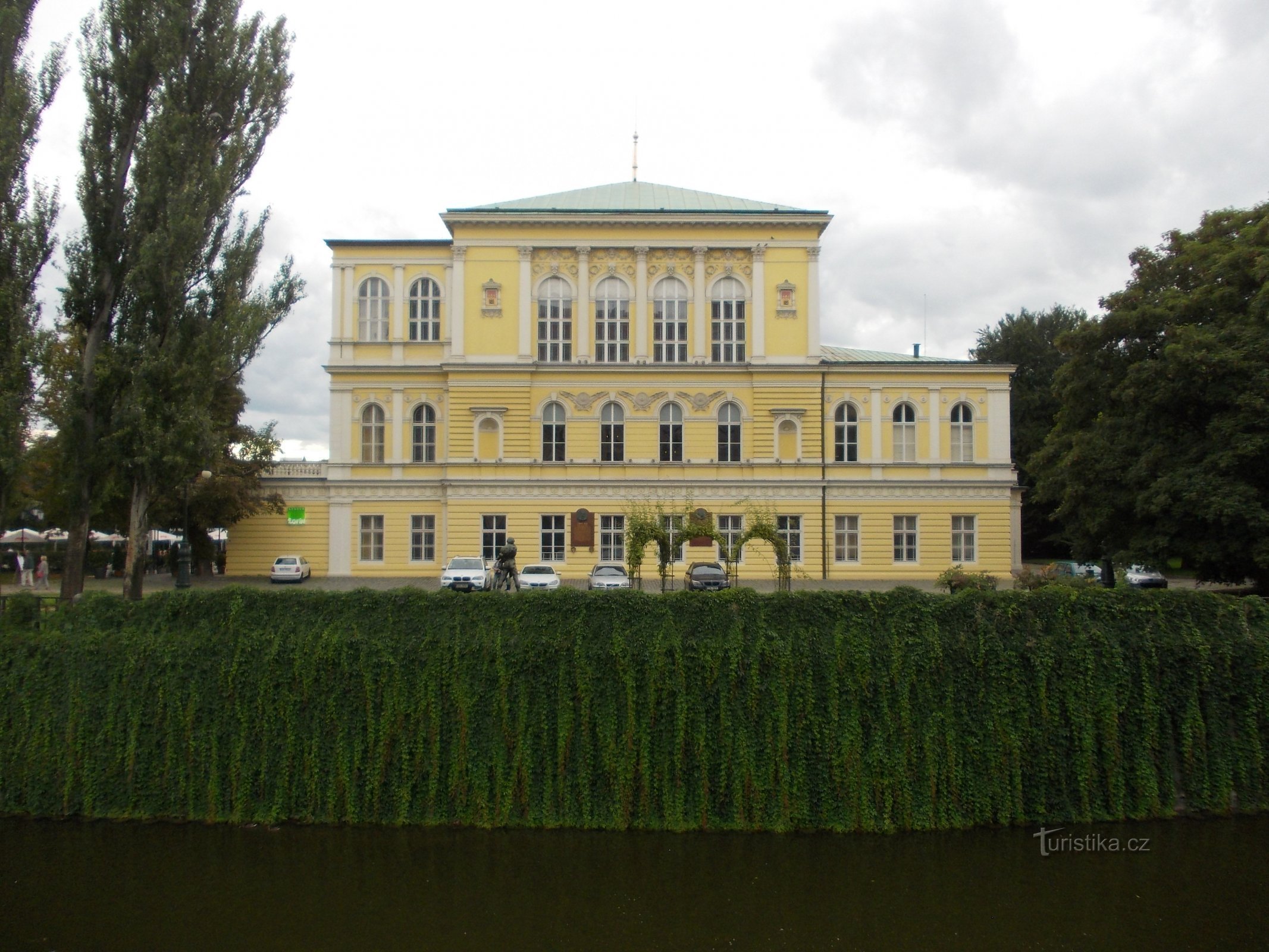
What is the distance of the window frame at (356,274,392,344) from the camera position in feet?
117

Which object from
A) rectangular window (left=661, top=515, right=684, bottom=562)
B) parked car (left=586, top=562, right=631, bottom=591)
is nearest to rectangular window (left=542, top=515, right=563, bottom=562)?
parked car (left=586, top=562, right=631, bottom=591)

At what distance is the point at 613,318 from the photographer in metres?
35.6

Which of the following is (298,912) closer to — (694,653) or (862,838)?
(694,653)

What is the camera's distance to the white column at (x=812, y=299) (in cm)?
3534

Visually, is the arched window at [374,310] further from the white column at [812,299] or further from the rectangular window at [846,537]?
the rectangular window at [846,537]

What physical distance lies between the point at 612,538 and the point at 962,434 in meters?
16.4

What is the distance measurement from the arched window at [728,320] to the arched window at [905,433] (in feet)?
24.6

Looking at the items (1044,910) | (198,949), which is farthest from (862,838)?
(198,949)

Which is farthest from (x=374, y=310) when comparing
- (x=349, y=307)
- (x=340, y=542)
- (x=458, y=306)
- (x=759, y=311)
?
(x=759, y=311)

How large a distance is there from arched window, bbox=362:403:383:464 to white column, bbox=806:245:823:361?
62.7 ft

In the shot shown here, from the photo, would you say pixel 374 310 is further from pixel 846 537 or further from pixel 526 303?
pixel 846 537

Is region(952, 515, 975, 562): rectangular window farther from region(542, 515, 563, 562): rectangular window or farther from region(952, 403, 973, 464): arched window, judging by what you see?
region(542, 515, 563, 562): rectangular window

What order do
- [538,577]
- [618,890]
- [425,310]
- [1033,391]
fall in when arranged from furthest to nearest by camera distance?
[1033,391] < [425,310] < [538,577] < [618,890]

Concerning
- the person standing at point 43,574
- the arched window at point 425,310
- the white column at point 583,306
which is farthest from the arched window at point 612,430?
the person standing at point 43,574
